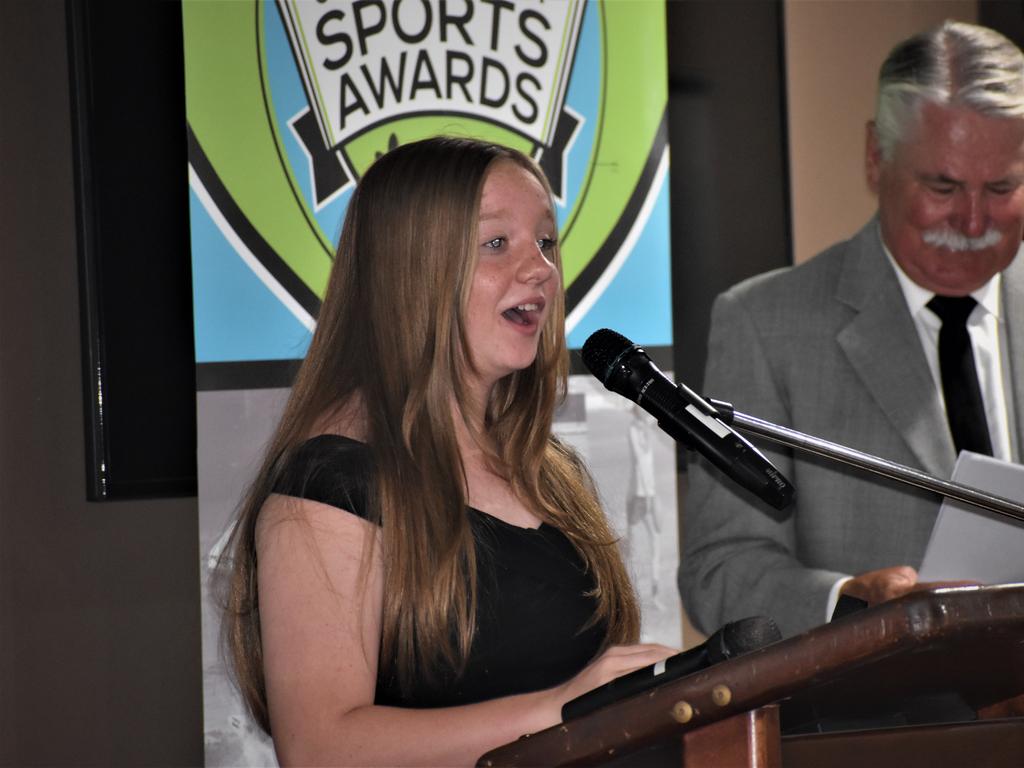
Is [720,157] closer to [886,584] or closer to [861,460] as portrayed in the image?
[886,584]

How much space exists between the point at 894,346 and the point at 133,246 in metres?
1.64

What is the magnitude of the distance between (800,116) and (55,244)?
6.47ft

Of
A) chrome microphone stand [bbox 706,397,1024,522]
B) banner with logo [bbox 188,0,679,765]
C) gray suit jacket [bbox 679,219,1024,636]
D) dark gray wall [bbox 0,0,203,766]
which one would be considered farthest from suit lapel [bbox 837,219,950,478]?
dark gray wall [bbox 0,0,203,766]

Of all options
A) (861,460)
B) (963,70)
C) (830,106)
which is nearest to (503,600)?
(861,460)

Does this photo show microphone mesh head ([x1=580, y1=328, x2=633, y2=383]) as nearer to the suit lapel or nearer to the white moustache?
the suit lapel

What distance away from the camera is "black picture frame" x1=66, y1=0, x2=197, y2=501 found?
247 centimetres

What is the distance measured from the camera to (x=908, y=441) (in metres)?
2.26

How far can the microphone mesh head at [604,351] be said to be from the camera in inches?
49.0

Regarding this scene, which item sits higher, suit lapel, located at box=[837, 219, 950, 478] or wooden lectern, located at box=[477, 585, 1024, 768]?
suit lapel, located at box=[837, 219, 950, 478]

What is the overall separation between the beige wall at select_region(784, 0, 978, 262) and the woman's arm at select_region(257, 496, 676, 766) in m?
2.12

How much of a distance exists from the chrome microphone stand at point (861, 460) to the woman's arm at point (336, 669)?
0.33m

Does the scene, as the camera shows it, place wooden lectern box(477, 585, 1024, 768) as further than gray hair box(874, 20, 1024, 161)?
No

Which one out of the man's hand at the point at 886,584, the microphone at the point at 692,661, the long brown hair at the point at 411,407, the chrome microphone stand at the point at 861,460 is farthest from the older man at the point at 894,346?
the microphone at the point at 692,661

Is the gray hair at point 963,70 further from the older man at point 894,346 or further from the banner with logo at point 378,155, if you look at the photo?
the banner with logo at point 378,155
